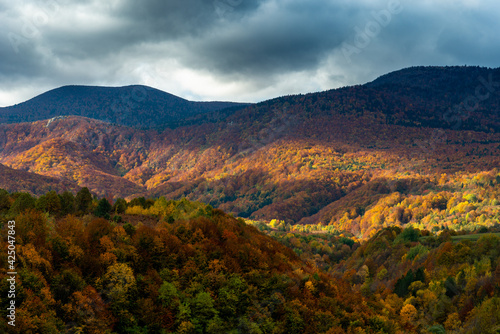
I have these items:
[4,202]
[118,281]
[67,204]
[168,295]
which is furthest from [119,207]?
[118,281]

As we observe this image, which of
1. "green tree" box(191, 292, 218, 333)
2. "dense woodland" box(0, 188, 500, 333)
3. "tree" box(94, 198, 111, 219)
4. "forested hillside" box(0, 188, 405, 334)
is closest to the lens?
"forested hillside" box(0, 188, 405, 334)

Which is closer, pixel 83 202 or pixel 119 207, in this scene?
pixel 83 202

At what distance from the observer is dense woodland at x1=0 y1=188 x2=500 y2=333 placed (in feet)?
131

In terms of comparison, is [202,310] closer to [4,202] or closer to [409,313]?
[4,202]

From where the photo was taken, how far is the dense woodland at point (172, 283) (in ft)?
131

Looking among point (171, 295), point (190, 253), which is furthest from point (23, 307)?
point (190, 253)

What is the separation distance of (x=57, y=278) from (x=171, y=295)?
12356 mm

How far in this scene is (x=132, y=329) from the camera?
140ft

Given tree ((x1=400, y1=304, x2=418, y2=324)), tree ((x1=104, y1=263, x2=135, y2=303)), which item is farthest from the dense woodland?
tree ((x1=400, y1=304, x2=418, y2=324))

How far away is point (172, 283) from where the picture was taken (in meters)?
49.8

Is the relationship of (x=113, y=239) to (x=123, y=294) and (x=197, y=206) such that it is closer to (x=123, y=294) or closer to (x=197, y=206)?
(x=123, y=294)

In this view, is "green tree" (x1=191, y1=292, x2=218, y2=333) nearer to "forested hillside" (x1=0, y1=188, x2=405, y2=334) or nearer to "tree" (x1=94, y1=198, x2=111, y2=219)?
"forested hillside" (x1=0, y1=188, x2=405, y2=334)

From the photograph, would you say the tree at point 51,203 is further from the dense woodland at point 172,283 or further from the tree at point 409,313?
the tree at point 409,313

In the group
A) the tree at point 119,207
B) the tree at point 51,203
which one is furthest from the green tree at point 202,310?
the tree at point 51,203
